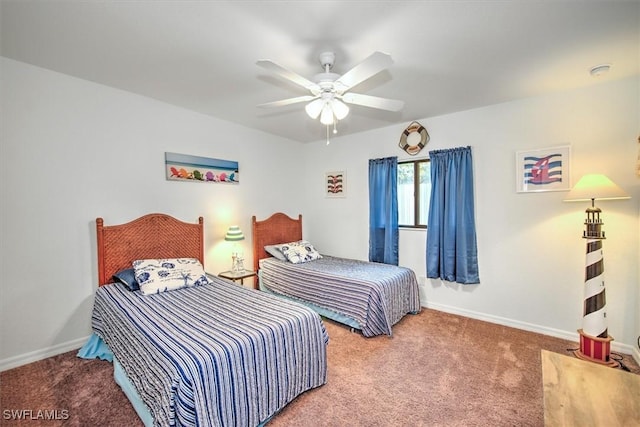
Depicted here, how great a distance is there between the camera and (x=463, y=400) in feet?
6.34

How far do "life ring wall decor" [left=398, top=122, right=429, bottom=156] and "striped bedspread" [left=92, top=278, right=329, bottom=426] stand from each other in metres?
2.63

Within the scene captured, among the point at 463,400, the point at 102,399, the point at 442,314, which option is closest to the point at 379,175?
the point at 442,314

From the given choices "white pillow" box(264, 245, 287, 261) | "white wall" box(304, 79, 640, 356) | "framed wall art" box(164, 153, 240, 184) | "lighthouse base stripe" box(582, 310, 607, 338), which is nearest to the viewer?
"lighthouse base stripe" box(582, 310, 607, 338)

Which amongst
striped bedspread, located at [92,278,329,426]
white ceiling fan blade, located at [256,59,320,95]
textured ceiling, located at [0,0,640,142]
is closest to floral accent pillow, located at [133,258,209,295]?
striped bedspread, located at [92,278,329,426]

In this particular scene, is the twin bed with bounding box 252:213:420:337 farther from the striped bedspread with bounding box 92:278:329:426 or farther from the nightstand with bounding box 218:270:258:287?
the striped bedspread with bounding box 92:278:329:426

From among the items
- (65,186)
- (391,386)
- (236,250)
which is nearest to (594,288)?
(391,386)

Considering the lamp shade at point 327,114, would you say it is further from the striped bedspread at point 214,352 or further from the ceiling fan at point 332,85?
the striped bedspread at point 214,352

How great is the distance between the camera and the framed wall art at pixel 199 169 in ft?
10.4

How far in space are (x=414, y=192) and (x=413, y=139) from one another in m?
0.71

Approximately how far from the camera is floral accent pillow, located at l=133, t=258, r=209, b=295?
2.52m

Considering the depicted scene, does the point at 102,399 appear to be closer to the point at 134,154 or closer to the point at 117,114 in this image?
the point at 134,154

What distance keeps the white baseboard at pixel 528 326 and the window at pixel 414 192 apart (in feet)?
3.58

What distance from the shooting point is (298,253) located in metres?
3.92

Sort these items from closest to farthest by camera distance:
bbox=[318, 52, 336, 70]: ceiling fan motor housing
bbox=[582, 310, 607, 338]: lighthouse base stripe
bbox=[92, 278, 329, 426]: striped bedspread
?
bbox=[92, 278, 329, 426]: striped bedspread, bbox=[318, 52, 336, 70]: ceiling fan motor housing, bbox=[582, 310, 607, 338]: lighthouse base stripe
